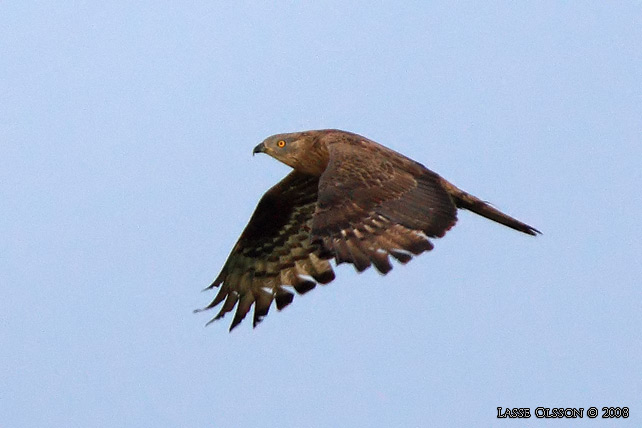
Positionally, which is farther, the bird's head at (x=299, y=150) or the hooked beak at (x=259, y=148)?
the hooked beak at (x=259, y=148)

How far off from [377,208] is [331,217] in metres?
0.45

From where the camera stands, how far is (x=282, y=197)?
12.8 metres

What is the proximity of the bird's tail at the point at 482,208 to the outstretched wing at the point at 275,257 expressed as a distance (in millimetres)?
1868

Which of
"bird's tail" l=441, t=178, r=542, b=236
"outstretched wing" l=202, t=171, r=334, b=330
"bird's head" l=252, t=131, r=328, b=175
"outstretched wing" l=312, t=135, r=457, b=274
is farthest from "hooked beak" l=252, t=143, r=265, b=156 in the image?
"bird's tail" l=441, t=178, r=542, b=236

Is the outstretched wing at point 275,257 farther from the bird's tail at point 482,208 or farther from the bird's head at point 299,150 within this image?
the bird's tail at point 482,208

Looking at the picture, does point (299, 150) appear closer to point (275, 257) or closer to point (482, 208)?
point (275, 257)

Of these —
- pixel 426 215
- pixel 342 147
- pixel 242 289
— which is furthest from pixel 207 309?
pixel 426 215

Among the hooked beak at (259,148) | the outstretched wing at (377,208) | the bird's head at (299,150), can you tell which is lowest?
Answer: the outstretched wing at (377,208)

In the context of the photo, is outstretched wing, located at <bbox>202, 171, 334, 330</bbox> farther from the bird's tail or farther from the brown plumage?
the bird's tail

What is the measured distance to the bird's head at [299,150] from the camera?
39.2ft

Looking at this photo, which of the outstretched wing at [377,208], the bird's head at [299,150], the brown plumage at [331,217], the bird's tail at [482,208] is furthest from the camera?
the bird's head at [299,150]

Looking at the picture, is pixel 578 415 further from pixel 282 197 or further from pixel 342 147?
pixel 282 197

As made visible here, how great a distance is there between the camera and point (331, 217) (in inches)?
386

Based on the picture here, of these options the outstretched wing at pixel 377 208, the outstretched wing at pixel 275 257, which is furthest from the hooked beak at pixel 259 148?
the outstretched wing at pixel 377 208
